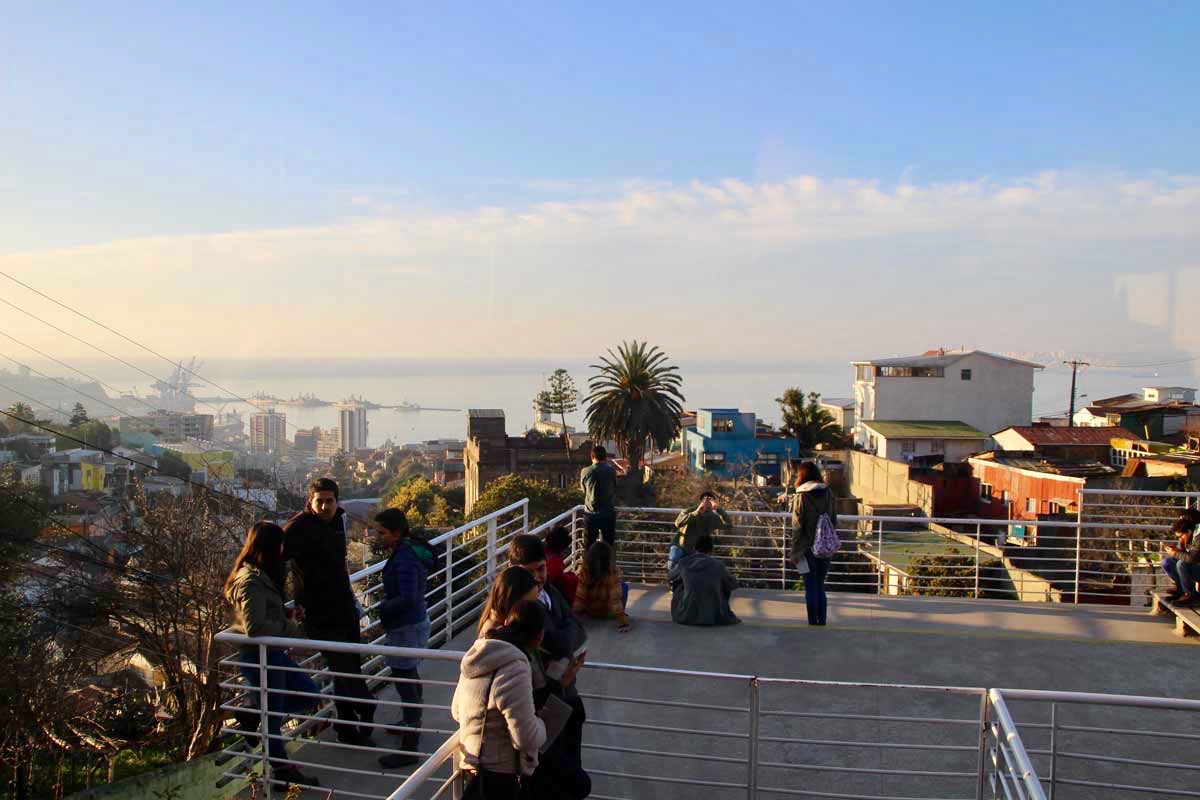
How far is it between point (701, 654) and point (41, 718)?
11.3m

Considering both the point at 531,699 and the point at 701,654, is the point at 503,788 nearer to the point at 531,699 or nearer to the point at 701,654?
the point at 531,699

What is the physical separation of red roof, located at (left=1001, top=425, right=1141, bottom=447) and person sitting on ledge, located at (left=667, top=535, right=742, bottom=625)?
4683 cm

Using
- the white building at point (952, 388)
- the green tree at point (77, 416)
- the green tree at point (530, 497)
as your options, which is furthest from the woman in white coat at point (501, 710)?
the white building at point (952, 388)

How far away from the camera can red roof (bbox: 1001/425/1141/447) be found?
2004 inches

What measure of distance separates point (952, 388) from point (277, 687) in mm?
67146

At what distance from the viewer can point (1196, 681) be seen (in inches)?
305

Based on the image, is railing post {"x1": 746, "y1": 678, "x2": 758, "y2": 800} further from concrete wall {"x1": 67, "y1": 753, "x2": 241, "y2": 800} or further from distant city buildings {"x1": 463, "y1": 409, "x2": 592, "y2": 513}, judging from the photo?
distant city buildings {"x1": 463, "y1": 409, "x2": 592, "y2": 513}

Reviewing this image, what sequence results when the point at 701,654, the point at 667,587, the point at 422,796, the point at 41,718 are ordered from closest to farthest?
the point at 422,796
the point at 701,654
the point at 667,587
the point at 41,718

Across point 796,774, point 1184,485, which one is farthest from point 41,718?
point 1184,485

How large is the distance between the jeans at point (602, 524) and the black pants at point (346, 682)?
412 centimetres

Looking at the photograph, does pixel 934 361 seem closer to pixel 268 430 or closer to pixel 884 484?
pixel 884 484

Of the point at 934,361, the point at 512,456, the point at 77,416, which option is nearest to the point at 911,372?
the point at 934,361

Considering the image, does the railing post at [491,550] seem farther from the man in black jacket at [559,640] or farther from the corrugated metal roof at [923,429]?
the corrugated metal roof at [923,429]

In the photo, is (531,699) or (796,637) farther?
(796,637)
